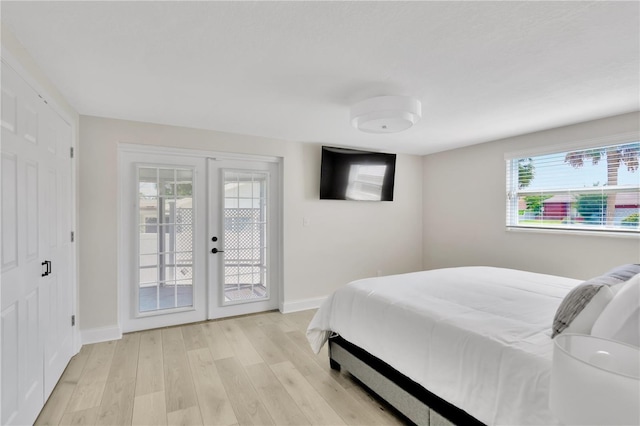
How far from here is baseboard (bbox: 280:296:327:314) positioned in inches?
164

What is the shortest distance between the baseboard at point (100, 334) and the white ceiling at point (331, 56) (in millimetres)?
2148

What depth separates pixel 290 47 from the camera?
6.08 ft

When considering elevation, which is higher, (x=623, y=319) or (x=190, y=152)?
(x=190, y=152)

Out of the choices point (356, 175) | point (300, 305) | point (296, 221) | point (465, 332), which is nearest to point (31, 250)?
point (465, 332)

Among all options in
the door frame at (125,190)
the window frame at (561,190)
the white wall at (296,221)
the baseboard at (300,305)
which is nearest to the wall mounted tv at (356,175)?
the white wall at (296,221)

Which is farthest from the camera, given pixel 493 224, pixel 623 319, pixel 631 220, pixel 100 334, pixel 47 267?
pixel 493 224

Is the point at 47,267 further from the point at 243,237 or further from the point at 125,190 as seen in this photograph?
the point at 243,237

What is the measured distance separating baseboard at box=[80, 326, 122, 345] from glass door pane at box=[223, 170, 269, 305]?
1.13 m

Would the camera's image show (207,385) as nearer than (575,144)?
Yes

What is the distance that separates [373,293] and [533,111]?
233 centimetres

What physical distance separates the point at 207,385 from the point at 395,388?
1.40 meters

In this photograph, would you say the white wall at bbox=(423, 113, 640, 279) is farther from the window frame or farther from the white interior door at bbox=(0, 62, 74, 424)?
the white interior door at bbox=(0, 62, 74, 424)

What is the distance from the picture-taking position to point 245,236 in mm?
4047

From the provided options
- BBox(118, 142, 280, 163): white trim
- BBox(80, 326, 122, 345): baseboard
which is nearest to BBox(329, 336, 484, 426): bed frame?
BBox(80, 326, 122, 345): baseboard
